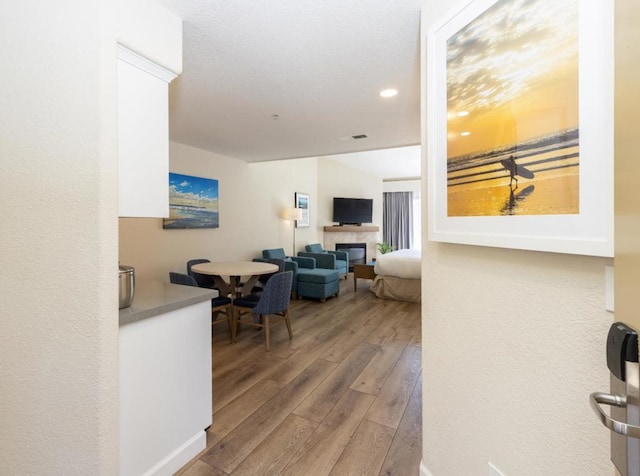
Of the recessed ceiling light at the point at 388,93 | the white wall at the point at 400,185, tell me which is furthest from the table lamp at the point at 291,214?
the white wall at the point at 400,185

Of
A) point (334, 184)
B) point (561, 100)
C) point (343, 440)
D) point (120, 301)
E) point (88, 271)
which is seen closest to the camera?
point (561, 100)

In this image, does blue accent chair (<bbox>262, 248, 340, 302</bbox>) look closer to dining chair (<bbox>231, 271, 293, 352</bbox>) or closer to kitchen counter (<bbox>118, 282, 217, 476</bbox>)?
dining chair (<bbox>231, 271, 293, 352</bbox>)

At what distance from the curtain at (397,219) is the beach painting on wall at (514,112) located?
331 inches

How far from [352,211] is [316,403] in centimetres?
622

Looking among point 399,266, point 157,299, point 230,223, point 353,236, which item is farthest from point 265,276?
point 353,236

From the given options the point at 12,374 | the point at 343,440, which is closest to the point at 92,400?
the point at 12,374

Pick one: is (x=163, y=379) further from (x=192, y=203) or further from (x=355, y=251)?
(x=355, y=251)

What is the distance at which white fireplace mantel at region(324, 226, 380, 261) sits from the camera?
7652mm

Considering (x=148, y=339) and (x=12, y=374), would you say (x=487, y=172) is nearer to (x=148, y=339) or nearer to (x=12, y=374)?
(x=148, y=339)

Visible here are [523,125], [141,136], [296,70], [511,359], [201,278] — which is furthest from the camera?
[201,278]

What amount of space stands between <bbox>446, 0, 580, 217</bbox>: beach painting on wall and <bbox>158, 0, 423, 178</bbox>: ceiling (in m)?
0.67

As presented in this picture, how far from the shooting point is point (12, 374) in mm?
1154

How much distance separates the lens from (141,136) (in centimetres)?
134

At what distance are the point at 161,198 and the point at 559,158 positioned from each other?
1.55 meters
